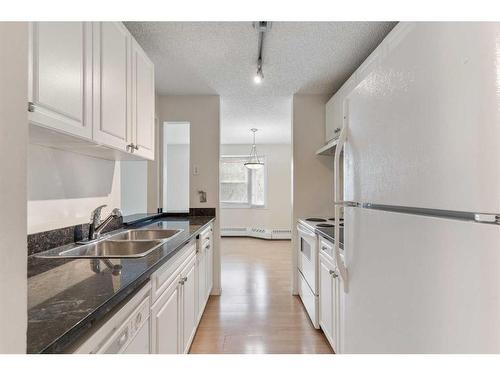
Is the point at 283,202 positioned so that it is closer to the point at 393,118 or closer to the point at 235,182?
the point at 235,182

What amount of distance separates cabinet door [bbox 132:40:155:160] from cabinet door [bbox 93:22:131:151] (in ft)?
0.30

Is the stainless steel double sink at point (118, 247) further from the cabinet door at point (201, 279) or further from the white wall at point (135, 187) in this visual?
the white wall at point (135, 187)

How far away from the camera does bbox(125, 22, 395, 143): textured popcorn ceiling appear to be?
75.7 inches

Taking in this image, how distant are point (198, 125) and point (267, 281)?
7.52 ft

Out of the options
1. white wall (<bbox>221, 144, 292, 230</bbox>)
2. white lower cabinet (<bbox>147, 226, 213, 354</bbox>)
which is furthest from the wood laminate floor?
white wall (<bbox>221, 144, 292, 230</bbox>)

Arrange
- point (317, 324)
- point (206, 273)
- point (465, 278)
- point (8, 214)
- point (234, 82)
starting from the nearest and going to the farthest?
Result: point (8, 214) < point (465, 278) < point (317, 324) < point (206, 273) < point (234, 82)

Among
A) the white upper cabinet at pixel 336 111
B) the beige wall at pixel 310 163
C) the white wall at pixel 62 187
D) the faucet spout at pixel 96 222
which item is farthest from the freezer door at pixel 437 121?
the beige wall at pixel 310 163

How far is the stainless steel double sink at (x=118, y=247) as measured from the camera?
51.1 inches

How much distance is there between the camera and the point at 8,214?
40cm

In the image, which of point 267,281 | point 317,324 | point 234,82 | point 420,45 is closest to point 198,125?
point 234,82

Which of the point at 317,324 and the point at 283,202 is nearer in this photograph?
the point at 317,324

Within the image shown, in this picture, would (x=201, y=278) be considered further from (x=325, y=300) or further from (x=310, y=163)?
(x=310, y=163)

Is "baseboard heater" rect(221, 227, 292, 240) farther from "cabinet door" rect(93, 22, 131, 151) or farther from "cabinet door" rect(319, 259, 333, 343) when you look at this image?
"cabinet door" rect(93, 22, 131, 151)

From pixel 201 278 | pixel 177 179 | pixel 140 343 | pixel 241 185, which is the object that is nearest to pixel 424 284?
pixel 140 343
